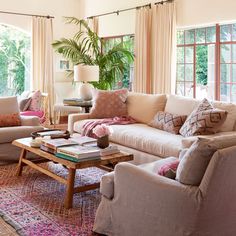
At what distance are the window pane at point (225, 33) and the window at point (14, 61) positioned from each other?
414 centimetres

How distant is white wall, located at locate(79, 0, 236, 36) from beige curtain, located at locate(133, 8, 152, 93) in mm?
259

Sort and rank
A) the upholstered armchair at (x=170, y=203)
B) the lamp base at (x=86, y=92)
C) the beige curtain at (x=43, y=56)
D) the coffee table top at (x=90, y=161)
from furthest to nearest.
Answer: the beige curtain at (x=43, y=56)
the lamp base at (x=86, y=92)
the coffee table top at (x=90, y=161)
the upholstered armchair at (x=170, y=203)

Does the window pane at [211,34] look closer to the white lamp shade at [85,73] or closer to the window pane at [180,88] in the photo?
the window pane at [180,88]

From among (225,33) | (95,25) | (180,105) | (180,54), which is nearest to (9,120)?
(180,105)

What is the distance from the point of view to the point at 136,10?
21.2 feet

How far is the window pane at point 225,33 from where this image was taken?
534 cm

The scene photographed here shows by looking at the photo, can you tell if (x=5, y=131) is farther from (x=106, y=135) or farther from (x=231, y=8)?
(x=231, y=8)

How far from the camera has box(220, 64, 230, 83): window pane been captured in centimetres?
540

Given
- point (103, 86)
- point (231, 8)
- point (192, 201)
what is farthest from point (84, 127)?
point (192, 201)

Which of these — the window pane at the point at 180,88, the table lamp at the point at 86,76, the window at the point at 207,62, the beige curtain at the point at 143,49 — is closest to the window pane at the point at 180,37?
the window at the point at 207,62

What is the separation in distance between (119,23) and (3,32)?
2430mm

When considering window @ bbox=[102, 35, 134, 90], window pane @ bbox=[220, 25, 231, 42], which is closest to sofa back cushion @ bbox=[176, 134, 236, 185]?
window pane @ bbox=[220, 25, 231, 42]

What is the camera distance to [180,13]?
18.9 feet

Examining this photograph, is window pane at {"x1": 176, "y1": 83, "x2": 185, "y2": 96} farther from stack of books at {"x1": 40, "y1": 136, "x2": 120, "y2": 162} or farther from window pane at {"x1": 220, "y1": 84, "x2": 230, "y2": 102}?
stack of books at {"x1": 40, "y1": 136, "x2": 120, "y2": 162}
